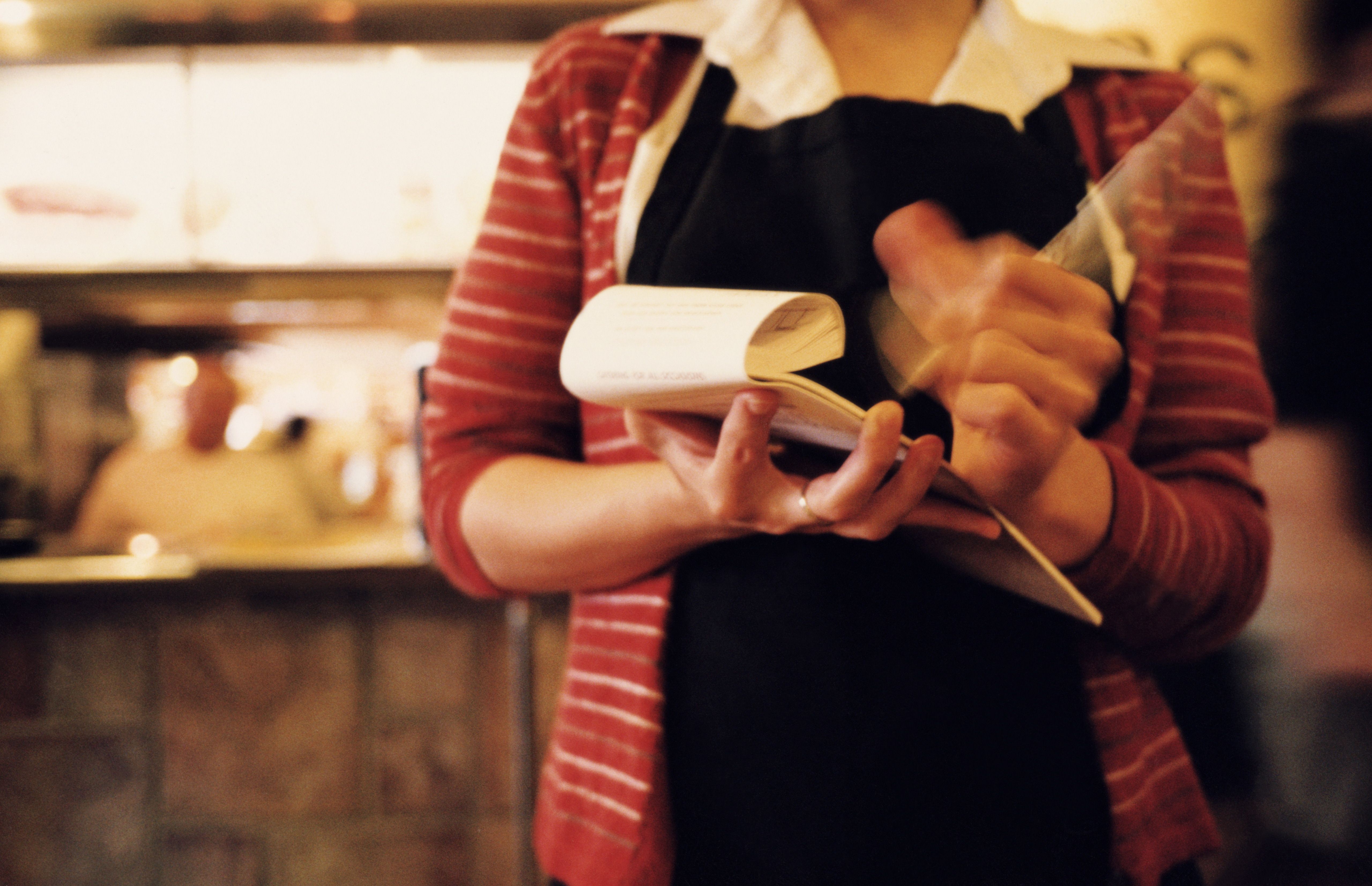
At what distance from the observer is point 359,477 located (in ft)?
7.91

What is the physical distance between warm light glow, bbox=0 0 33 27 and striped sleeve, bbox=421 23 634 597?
2.19m

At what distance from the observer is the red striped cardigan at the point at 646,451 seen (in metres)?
0.64

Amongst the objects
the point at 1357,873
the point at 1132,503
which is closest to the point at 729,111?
the point at 1132,503

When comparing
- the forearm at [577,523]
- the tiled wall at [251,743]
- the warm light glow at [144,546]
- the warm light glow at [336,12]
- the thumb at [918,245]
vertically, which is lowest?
the tiled wall at [251,743]

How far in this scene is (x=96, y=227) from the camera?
2197 mm

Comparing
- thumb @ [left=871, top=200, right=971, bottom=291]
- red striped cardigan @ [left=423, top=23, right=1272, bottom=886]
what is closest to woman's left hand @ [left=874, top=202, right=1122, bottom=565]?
thumb @ [left=871, top=200, right=971, bottom=291]

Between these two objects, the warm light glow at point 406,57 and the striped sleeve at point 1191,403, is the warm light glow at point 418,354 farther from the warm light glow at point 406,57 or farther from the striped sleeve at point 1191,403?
the striped sleeve at point 1191,403

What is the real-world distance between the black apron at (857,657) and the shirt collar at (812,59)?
0.11 feet

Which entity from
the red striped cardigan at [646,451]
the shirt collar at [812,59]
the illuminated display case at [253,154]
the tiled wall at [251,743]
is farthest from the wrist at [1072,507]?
the illuminated display case at [253,154]

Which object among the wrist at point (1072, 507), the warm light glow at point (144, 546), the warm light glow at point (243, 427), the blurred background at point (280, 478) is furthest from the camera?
the warm light glow at point (243, 427)

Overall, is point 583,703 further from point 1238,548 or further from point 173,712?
point 173,712

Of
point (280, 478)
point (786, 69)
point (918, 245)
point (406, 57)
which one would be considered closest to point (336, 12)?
point (406, 57)

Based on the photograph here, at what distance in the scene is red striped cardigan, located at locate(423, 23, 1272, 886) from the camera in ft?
2.10

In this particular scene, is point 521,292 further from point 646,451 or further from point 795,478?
point 795,478
